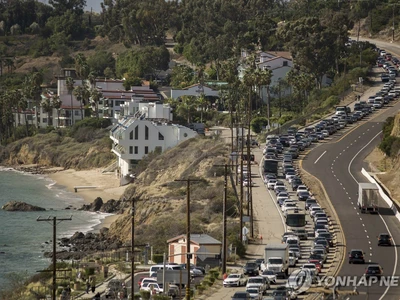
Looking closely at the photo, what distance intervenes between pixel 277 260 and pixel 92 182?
72177 mm

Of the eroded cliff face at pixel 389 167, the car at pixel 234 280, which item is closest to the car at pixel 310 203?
the eroded cliff face at pixel 389 167

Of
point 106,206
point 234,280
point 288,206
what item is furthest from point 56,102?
point 234,280

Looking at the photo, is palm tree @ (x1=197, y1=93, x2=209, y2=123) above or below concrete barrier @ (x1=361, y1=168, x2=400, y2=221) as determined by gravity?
above

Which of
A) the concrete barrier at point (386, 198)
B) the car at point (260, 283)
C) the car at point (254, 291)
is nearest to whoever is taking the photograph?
the car at point (254, 291)

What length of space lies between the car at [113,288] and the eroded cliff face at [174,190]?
15.4 m

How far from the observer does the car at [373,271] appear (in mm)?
55341

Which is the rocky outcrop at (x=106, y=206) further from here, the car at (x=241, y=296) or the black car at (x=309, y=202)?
the car at (x=241, y=296)

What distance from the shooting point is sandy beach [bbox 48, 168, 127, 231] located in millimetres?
119137

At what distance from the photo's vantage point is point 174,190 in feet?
327

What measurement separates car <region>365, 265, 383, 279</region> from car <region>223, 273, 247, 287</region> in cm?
606

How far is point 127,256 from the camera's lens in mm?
73375

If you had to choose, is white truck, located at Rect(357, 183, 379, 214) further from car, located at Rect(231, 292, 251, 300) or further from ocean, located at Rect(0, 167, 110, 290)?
car, located at Rect(231, 292, 251, 300)

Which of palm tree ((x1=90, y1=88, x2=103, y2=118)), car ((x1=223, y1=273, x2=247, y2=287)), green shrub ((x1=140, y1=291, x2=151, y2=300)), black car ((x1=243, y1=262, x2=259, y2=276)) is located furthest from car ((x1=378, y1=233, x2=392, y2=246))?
palm tree ((x1=90, y1=88, x2=103, y2=118))

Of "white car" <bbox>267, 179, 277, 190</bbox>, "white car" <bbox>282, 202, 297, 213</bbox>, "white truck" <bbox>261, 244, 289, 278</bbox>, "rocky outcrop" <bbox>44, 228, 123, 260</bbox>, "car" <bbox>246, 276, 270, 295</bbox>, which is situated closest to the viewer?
"car" <bbox>246, 276, 270, 295</bbox>
